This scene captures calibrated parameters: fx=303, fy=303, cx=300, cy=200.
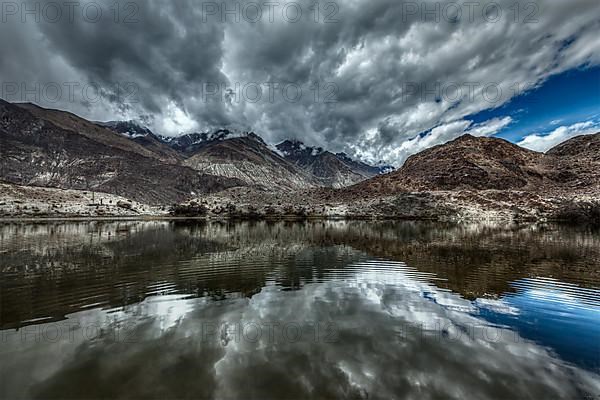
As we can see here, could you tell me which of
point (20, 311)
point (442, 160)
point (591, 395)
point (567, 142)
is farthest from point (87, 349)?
point (567, 142)

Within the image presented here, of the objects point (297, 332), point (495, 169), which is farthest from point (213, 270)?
point (495, 169)

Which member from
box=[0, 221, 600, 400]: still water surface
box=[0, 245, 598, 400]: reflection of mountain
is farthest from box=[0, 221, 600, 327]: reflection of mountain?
box=[0, 245, 598, 400]: reflection of mountain

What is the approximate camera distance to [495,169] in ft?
408

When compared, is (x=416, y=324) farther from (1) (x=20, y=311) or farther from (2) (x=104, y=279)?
A: (2) (x=104, y=279)

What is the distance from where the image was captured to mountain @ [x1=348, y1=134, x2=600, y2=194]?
371 ft

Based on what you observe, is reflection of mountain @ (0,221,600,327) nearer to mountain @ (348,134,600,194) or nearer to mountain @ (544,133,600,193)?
mountain @ (544,133,600,193)

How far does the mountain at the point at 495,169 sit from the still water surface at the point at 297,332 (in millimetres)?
112099

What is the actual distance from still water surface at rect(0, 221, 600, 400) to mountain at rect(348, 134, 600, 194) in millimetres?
112099

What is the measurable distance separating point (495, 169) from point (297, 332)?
465 ft

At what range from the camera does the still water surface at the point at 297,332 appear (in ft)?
19.9

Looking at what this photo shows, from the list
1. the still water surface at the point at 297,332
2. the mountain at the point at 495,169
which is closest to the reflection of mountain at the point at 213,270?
the still water surface at the point at 297,332

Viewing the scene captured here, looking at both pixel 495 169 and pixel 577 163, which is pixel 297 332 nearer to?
pixel 495 169

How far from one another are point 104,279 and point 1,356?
8.44 meters

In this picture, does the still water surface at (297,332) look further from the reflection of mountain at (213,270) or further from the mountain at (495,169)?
the mountain at (495,169)
